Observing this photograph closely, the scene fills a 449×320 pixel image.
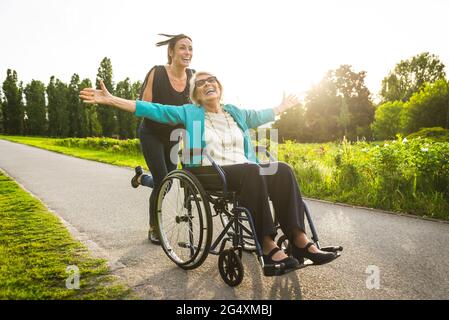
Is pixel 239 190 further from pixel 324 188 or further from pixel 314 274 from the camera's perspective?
pixel 324 188

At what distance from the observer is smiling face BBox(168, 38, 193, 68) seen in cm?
379

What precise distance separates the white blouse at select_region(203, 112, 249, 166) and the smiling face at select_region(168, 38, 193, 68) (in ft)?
2.46

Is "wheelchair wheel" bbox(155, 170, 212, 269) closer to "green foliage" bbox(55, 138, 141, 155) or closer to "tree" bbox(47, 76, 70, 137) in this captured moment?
"green foliage" bbox(55, 138, 141, 155)

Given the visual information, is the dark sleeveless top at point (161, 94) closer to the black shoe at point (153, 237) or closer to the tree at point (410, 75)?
the black shoe at point (153, 237)

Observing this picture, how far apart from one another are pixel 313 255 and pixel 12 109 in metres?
69.6

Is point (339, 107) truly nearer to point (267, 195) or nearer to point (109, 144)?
point (109, 144)

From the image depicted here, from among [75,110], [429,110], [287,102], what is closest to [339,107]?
[429,110]

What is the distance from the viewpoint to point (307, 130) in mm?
44219

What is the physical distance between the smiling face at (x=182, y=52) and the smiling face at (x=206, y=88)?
51 centimetres

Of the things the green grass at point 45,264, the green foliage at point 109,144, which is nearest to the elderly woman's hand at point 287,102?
the green grass at point 45,264

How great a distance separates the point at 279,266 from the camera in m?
2.53

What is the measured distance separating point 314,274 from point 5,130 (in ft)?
233
